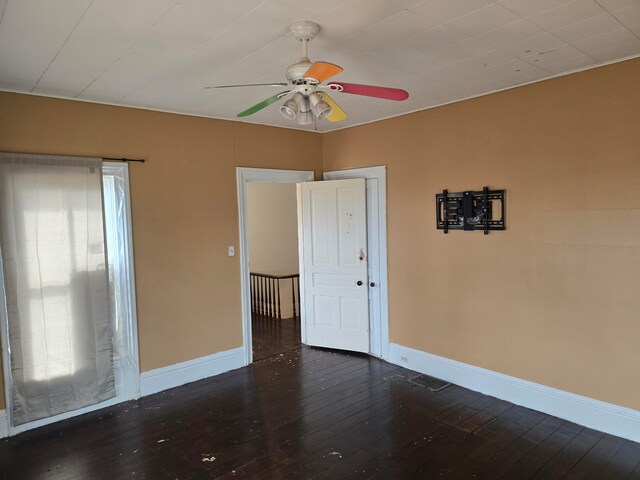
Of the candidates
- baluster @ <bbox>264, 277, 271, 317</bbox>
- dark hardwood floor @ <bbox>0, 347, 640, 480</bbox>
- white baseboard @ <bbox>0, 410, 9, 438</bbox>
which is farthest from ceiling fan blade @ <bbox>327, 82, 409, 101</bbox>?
baluster @ <bbox>264, 277, 271, 317</bbox>

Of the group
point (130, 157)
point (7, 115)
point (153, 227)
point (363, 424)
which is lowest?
point (363, 424)

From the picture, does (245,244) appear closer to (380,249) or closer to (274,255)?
(380,249)

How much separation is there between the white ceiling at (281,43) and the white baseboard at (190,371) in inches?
102

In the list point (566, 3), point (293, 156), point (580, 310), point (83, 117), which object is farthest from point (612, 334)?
point (83, 117)

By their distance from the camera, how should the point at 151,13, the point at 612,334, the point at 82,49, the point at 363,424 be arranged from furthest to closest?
the point at 363,424 < the point at 612,334 < the point at 82,49 < the point at 151,13

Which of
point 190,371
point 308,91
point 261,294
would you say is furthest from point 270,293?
point 308,91

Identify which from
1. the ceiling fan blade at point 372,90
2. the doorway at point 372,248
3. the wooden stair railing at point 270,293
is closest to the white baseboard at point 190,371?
the doorway at point 372,248

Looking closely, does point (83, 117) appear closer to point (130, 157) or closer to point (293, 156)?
point (130, 157)

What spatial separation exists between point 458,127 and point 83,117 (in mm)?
3380

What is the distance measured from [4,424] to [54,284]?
1124mm

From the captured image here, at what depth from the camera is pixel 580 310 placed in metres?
3.20

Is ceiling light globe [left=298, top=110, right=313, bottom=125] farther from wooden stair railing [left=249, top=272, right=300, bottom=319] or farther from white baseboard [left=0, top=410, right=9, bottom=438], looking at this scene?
wooden stair railing [left=249, top=272, right=300, bottom=319]

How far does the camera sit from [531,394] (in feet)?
11.5

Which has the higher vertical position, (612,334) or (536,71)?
(536,71)
